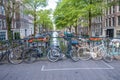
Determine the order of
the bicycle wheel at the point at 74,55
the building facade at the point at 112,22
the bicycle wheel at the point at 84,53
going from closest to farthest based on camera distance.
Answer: the bicycle wheel at the point at 74,55 < the bicycle wheel at the point at 84,53 < the building facade at the point at 112,22

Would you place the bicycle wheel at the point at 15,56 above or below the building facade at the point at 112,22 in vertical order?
below

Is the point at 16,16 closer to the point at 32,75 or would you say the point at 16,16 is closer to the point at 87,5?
the point at 87,5

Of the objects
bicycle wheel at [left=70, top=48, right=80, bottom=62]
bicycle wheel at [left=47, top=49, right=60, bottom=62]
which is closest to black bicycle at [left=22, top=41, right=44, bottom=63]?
bicycle wheel at [left=47, top=49, right=60, bottom=62]

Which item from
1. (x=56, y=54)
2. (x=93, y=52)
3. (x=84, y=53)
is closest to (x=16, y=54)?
(x=56, y=54)

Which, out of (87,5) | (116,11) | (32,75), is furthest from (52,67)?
(116,11)

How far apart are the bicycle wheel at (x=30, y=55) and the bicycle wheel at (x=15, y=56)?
0.89 feet

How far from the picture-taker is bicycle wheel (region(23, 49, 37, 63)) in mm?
8414

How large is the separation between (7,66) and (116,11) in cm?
2839

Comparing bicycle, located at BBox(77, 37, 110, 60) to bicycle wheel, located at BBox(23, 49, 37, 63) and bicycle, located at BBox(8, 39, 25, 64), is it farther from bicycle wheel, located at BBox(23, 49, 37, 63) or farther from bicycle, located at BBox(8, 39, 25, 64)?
bicycle, located at BBox(8, 39, 25, 64)

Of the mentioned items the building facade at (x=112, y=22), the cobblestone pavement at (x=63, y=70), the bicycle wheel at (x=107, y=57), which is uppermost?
the building facade at (x=112, y=22)

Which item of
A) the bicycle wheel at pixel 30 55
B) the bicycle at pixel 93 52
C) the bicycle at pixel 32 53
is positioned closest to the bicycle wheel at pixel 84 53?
the bicycle at pixel 93 52

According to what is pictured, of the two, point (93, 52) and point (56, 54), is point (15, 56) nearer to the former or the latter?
point (56, 54)

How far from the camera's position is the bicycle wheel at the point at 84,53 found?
346 inches

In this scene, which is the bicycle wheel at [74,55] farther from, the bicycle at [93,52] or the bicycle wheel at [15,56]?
the bicycle wheel at [15,56]
